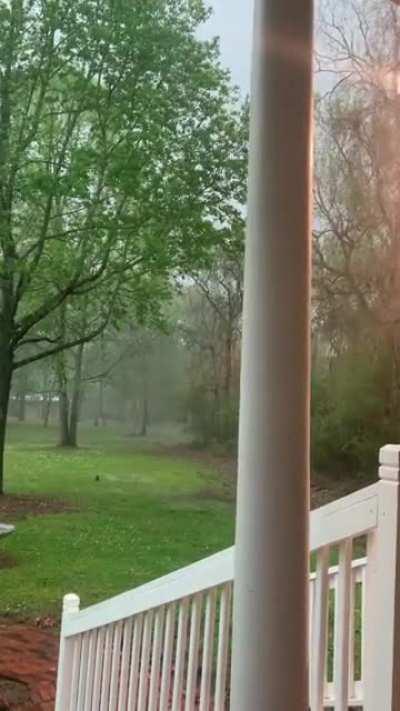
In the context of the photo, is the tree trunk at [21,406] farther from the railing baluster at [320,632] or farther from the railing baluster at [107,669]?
the railing baluster at [320,632]

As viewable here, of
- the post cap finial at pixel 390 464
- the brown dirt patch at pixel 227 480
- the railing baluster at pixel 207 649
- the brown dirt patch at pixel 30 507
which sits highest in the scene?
the post cap finial at pixel 390 464

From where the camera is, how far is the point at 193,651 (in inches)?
42.6

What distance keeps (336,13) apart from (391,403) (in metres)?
1.10

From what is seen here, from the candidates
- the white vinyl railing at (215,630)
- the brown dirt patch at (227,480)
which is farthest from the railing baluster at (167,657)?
the brown dirt patch at (227,480)

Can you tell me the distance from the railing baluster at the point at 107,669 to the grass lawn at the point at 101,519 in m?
0.29

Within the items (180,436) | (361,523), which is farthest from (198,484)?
(361,523)

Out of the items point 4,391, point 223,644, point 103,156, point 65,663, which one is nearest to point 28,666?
point 65,663

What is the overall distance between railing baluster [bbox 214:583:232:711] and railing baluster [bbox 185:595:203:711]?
69 mm

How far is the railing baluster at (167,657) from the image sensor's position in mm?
1146

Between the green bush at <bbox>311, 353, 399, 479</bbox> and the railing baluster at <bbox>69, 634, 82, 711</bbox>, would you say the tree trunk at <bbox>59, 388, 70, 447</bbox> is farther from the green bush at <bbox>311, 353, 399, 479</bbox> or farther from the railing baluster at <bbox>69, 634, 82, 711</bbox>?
the green bush at <bbox>311, 353, 399, 479</bbox>

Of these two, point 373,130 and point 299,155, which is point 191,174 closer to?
point 373,130

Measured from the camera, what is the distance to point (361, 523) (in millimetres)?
885

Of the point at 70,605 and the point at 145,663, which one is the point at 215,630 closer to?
the point at 145,663

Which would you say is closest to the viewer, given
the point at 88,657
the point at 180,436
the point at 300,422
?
the point at 300,422
